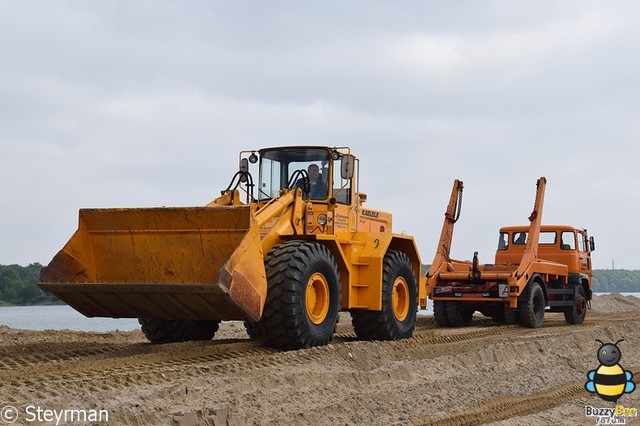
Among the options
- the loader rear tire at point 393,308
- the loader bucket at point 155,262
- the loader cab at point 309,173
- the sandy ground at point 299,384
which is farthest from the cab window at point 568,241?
the loader bucket at point 155,262

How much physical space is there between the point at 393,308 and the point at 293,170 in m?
2.60

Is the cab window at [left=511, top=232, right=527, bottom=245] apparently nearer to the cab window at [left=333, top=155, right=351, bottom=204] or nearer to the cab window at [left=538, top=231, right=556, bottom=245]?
the cab window at [left=538, top=231, right=556, bottom=245]

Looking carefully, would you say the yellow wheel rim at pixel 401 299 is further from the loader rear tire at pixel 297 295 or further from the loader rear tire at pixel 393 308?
the loader rear tire at pixel 297 295

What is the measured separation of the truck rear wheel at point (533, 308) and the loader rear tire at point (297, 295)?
26.5ft

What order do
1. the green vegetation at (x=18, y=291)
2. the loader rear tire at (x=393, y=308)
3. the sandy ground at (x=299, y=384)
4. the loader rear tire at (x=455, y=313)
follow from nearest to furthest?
the sandy ground at (x=299, y=384), the loader rear tire at (x=393, y=308), the loader rear tire at (x=455, y=313), the green vegetation at (x=18, y=291)

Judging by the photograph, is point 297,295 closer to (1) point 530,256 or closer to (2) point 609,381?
(2) point 609,381

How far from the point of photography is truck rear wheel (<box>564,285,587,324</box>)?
20828 mm

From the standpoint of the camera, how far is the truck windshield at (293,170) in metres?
12.6

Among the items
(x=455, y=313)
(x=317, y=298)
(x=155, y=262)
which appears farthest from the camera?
(x=455, y=313)

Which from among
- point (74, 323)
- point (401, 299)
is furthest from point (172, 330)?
point (74, 323)

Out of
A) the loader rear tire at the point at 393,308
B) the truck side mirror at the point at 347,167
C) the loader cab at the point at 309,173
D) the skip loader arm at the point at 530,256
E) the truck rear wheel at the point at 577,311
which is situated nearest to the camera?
the truck side mirror at the point at 347,167

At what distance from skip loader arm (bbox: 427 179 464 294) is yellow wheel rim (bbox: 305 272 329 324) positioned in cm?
783

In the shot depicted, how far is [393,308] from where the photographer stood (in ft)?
43.7

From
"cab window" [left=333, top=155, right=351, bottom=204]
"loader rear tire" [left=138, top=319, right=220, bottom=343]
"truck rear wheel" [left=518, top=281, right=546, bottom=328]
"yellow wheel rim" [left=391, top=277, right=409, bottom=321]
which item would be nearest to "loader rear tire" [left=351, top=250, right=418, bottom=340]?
"yellow wheel rim" [left=391, top=277, right=409, bottom=321]
